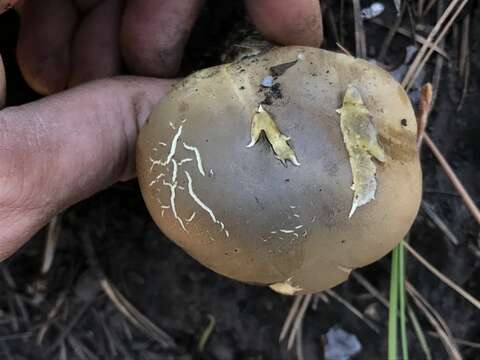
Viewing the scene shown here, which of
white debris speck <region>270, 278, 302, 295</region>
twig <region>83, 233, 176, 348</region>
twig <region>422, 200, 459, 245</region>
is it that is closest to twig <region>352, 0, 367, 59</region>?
twig <region>422, 200, 459, 245</region>

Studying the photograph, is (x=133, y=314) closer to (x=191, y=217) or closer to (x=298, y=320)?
(x=298, y=320)

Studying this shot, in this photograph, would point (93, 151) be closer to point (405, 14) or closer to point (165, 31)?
point (165, 31)

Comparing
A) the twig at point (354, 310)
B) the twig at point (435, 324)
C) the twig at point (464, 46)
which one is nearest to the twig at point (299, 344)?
the twig at point (354, 310)

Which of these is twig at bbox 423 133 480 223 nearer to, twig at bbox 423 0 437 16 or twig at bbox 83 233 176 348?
twig at bbox 423 0 437 16

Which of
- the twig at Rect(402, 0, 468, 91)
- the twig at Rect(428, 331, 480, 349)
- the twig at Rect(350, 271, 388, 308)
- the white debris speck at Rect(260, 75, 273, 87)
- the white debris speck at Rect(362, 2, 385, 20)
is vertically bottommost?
the twig at Rect(428, 331, 480, 349)

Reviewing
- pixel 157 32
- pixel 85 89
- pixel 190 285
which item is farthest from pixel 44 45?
pixel 190 285

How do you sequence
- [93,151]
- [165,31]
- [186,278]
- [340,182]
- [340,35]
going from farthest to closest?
[186,278] < [340,35] < [165,31] < [93,151] < [340,182]

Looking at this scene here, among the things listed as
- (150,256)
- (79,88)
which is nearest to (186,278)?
Answer: (150,256)
